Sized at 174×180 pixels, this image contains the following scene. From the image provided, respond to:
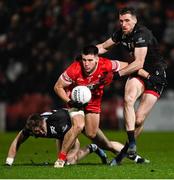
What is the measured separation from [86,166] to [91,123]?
0.79 meters

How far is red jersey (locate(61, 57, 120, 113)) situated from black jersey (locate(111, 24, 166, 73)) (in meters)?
0.45

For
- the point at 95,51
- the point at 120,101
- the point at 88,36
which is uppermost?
the point at 95,51

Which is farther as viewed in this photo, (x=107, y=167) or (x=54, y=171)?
(x=107, y=167)

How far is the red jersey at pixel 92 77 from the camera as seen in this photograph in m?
12.8

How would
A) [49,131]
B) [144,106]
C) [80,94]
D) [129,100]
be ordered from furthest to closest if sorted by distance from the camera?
1. [144,106]
2. [129,100]
3. [49,131]
4. [80,94]

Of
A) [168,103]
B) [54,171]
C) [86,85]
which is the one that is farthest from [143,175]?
[168,103]

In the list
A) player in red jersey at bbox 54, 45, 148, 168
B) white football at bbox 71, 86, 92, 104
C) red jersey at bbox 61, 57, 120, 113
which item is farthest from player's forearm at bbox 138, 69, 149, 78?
white football at bbox 71, 86, 92, 104

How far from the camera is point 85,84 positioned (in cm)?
1295

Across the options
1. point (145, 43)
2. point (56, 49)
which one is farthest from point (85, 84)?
point (56, 49)

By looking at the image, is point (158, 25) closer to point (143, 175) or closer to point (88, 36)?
point (88, 36)

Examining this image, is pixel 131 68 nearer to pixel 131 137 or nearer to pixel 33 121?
pixel 131 137

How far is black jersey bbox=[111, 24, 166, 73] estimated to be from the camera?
1330cm

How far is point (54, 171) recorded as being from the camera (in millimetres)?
11750

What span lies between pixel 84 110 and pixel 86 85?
576 mm
